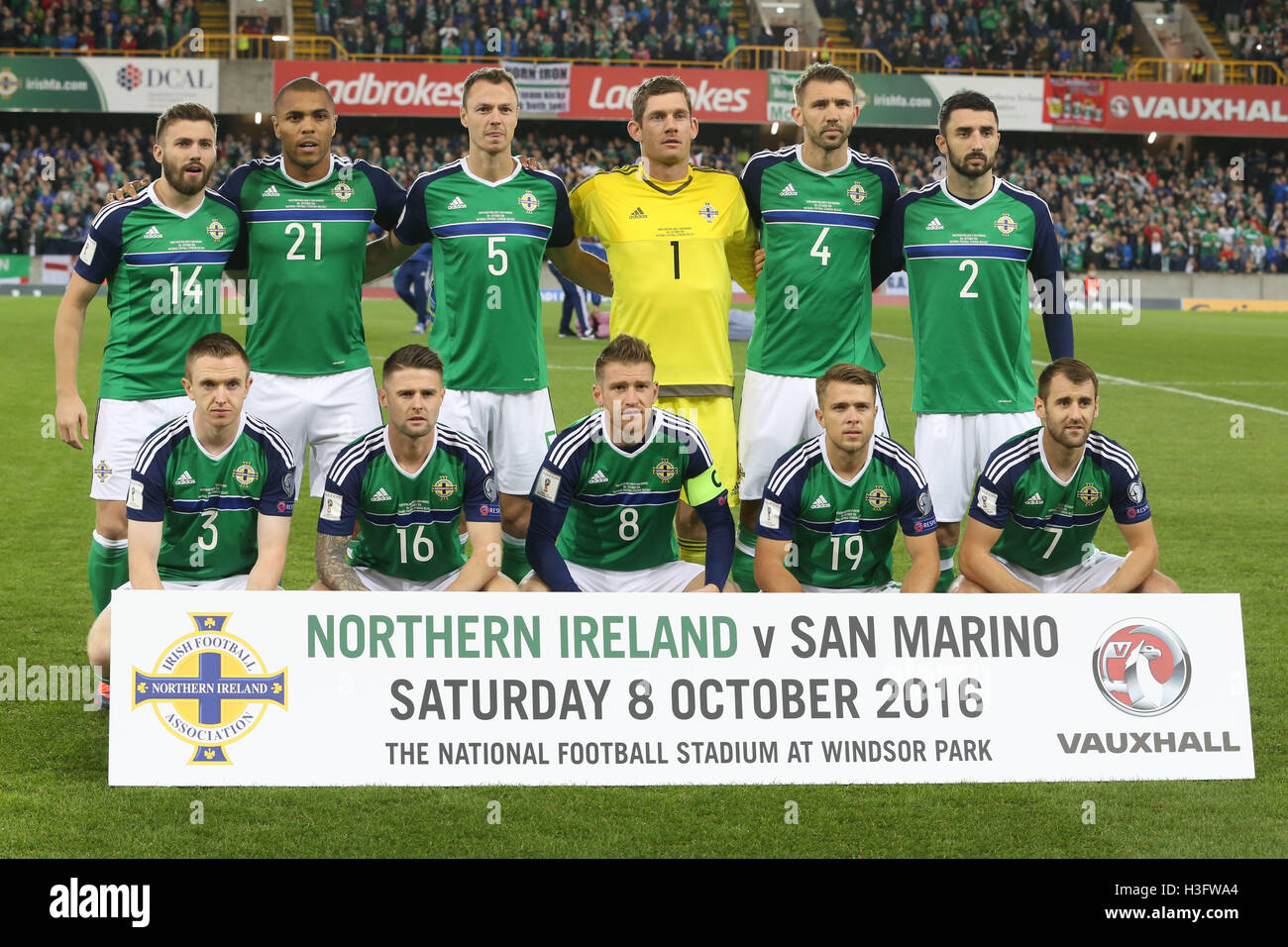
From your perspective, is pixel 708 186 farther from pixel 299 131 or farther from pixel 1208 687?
pixel 1208 687

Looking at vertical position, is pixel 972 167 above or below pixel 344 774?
above

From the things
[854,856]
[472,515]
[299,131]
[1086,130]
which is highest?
[1086,130]

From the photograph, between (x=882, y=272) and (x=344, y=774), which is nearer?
(x=344, y=774)

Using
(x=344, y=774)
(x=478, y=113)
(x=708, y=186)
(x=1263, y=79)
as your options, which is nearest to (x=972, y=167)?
(x=708, y=186)

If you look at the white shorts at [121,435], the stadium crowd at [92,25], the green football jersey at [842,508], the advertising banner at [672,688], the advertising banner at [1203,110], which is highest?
the stadium crowd at [92,25]

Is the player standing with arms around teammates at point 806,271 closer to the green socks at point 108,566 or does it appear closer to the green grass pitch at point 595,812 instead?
the green grass pitch at point 595,812

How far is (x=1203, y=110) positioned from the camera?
3666cm

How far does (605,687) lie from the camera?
421 centimetres

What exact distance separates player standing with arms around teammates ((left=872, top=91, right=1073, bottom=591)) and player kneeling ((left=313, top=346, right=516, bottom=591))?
1.87 metres

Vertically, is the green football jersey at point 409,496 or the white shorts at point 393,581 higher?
the green football jersey at point 409,496

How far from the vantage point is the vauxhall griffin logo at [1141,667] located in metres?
4.27

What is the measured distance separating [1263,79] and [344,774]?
40.7 metres

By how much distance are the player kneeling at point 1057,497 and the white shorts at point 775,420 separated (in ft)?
2.25

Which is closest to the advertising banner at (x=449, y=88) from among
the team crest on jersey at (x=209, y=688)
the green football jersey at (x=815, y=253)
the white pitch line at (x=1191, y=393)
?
the white pitch line at (x=1191, y=393)
